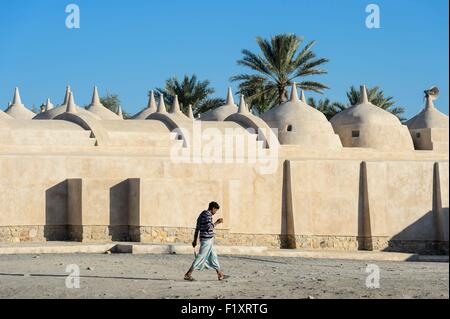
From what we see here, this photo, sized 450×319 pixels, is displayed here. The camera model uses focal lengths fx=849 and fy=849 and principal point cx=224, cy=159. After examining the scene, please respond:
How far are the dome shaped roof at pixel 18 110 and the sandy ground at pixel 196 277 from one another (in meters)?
19.0

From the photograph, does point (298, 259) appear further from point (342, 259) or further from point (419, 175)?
point (419, 175)

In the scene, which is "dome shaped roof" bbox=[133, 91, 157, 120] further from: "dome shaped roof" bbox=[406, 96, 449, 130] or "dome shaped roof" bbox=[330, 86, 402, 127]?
"dome shaped roof" bbox=[406, 96, 449, 130]

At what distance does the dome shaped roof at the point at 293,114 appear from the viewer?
3003 cm

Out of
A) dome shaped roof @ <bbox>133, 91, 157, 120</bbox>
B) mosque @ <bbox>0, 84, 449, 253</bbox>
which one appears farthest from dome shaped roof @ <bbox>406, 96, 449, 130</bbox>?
dome shaped roof @ <bbox>133, 91, 157, 120</bbox>

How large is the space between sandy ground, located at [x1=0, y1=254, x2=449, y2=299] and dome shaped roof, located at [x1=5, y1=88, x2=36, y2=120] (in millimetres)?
19035

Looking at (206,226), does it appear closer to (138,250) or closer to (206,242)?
(206,242)

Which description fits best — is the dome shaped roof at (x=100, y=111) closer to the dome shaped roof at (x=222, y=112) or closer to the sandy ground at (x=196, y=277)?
the dome shaped roof at (x=222, y=112)

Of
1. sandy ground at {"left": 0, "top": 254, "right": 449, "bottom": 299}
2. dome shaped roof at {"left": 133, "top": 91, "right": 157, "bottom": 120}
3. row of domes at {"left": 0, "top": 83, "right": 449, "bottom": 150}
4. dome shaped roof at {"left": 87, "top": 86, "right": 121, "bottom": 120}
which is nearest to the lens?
sandy ground at {"left": 0, "top": 254, "right": 449, "bottom": 299}

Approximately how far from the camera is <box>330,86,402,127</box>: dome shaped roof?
104 feet

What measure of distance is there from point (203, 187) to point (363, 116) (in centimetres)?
1103

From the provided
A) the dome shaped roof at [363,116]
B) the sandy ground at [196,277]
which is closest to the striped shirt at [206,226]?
the sandy ground at [196,277]

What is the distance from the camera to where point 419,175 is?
25.5 meters

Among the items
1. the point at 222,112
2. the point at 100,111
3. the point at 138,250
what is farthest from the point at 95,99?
the point at 138,250

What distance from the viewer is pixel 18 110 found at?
36.9 meters
